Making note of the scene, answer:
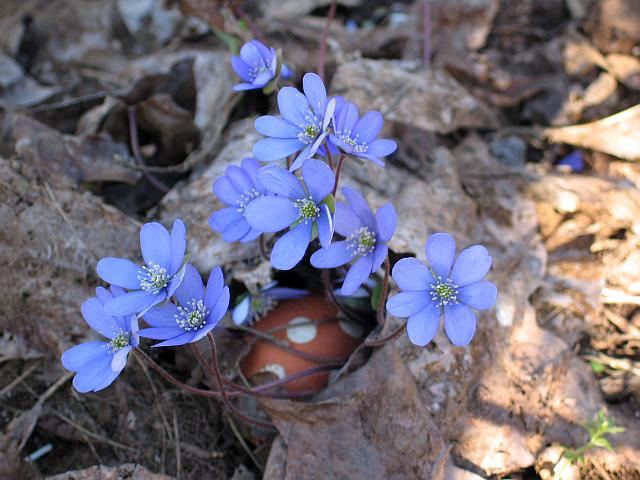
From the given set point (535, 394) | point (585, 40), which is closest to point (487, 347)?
point (535, 394)

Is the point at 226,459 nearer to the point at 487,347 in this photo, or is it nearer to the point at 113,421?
the point at 113,421

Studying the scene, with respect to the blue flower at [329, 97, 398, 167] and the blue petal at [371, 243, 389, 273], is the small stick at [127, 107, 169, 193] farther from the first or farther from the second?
the blue petal at [371, 243, 389, 273]

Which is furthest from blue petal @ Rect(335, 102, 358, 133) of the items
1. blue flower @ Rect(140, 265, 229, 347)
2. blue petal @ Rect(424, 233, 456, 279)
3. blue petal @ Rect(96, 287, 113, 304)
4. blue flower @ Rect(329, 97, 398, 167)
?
blue petal @ Rect(96, 287, 113, 304)

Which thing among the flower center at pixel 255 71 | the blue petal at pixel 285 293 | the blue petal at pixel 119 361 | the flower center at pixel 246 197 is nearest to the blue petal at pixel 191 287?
the blue petal at pixel 119 361

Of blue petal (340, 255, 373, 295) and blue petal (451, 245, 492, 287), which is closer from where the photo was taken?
blue petal (451, 245, 492, 287)

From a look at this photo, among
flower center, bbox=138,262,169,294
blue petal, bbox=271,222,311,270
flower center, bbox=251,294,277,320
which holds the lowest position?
flower center, bbox=251,294,277,320

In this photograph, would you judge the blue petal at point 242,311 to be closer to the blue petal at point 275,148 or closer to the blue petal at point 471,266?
the blue petal at point 275,148
